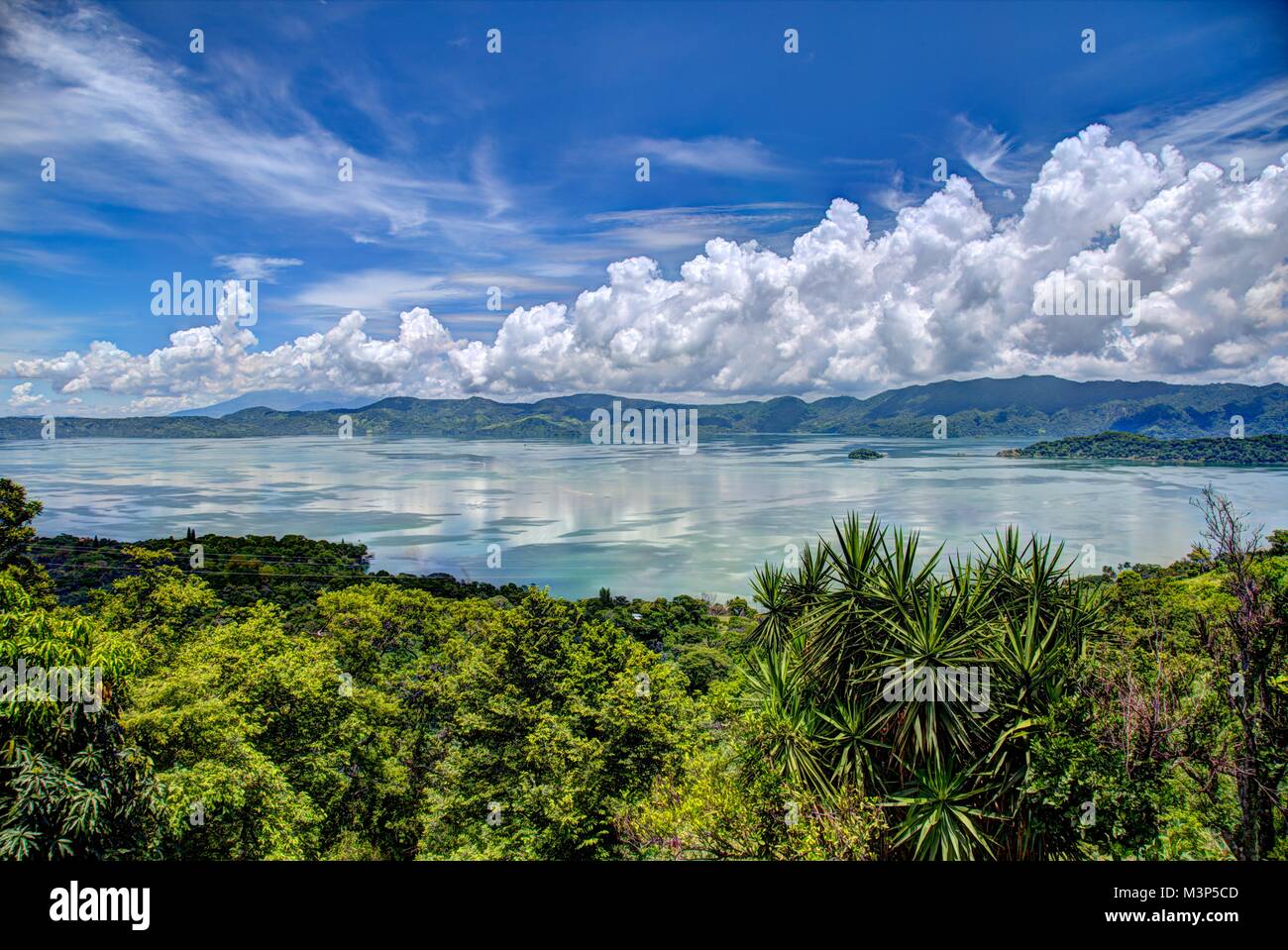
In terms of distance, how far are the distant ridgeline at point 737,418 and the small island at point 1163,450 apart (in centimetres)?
2710

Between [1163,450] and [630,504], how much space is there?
53569 millimetres

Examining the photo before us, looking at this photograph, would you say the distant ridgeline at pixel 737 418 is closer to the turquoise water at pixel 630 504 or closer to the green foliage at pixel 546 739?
the turquoise water at pixel 630 504

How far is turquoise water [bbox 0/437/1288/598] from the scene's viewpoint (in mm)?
36312

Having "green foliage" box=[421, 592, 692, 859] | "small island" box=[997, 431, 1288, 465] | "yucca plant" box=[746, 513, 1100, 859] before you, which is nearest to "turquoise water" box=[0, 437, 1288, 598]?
"small island" box=[997, 431, 1288, 465]

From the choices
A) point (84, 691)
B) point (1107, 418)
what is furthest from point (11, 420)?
point (1107, 418)

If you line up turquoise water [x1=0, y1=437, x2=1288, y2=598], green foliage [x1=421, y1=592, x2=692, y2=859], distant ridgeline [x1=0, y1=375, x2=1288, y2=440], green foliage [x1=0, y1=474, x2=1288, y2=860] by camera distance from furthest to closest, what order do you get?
distant ridgeline [x1=0, y1=375, x2=1288, y2=440]
turquoise water [x1=0, y1=437, x2=1288, y2=598]
green foliage [x1=421, y1=592, x2=692, y2=859]
green foliage [x1=0, y1=474, x2=1288, y2=860]

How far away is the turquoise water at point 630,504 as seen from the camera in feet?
119

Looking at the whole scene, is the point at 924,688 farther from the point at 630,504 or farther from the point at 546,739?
the point at 630,504

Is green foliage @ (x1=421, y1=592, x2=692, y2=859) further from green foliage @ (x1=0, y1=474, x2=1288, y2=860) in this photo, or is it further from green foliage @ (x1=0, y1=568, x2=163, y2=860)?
green foliage @ (x1=0, y1=568, x2=163, y2=860)

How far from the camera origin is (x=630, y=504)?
54438mm

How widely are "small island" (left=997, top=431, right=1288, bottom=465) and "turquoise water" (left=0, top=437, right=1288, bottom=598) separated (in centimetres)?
380

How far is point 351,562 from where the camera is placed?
115 ft

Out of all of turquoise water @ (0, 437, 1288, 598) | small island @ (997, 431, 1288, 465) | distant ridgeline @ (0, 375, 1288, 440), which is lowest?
turquoise water @ (0, 437, 1288, 598)
